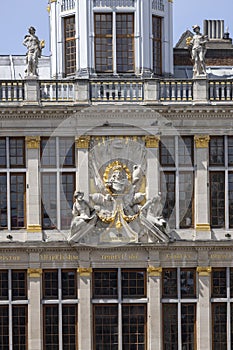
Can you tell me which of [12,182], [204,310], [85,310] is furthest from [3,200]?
[204,310]

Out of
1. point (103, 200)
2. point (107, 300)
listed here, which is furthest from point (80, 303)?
point (103, 200)

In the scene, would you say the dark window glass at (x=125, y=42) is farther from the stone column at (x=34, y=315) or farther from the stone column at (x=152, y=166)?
the stone column at (x=34, y=315)

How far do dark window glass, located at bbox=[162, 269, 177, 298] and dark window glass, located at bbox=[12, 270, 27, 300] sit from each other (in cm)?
518

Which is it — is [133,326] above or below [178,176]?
below

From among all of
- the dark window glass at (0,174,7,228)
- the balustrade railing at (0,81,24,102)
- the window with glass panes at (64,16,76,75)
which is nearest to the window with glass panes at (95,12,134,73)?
the window with glass panes at (64,16,76,75)

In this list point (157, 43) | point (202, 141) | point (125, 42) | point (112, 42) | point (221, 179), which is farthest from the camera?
point (157, 43)

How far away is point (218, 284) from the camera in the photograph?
48438mm

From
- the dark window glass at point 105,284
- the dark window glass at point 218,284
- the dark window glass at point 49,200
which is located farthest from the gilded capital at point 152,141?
the dark window glass at point 218,284

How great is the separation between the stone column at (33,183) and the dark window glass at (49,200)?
28 centimetres

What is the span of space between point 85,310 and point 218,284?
510 centimetres

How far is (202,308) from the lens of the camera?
4812cm

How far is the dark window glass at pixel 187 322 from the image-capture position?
48250 millimetres

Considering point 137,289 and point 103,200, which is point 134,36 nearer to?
point 103,200

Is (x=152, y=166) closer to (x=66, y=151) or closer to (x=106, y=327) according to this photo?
(x=66, y=151)
